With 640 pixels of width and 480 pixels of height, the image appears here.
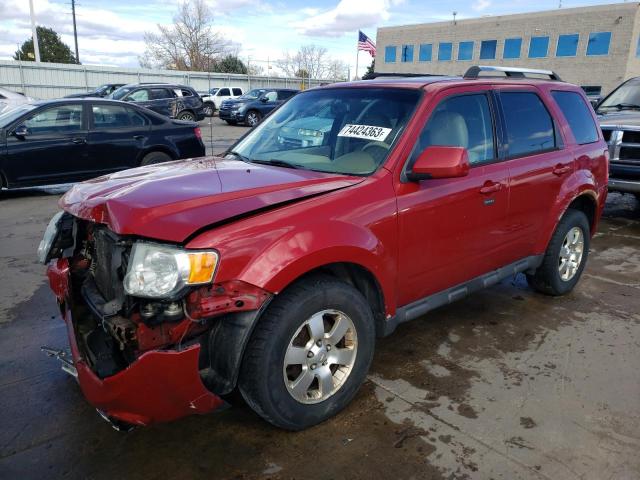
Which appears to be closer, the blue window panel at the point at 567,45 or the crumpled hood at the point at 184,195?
the crumpled hood at the point at 184,195

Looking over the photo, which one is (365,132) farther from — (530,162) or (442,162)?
(530,162)

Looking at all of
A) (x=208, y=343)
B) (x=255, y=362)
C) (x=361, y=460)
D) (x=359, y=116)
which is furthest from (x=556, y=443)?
(x=359, y=116)

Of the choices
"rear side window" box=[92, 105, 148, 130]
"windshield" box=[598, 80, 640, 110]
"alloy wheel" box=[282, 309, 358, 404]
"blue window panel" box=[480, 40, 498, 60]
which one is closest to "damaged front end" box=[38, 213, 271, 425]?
"alloy wheel" box=[282, 309, 358, 404]

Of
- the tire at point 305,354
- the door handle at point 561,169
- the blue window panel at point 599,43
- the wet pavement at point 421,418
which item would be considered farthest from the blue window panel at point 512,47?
the tire at point 305,354

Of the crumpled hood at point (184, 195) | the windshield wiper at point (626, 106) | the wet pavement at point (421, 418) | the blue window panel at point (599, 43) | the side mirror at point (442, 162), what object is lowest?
the wet pavement at point (421, 418)

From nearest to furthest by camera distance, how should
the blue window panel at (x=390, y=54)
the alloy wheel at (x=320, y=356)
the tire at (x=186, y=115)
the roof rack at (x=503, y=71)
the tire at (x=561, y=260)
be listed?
the alloy wheel at (x=320, y=356) < the roof rack at (x=503, y=71) < the tire at (x=561, y=260) < the tire at (x=186, y=115) < the blue window panel at (x=390, y=54)

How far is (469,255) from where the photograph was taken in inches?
138

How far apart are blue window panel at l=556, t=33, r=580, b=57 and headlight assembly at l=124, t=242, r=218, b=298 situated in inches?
1829

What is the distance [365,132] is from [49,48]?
69382 millimetres

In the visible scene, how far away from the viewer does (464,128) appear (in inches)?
137

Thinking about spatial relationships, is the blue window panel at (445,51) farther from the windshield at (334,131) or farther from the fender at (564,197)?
the windshield at (334,131)

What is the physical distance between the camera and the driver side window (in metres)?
3.24

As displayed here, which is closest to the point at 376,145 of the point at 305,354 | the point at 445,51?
the point at 305,354

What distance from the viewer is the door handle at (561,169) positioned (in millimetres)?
4094
